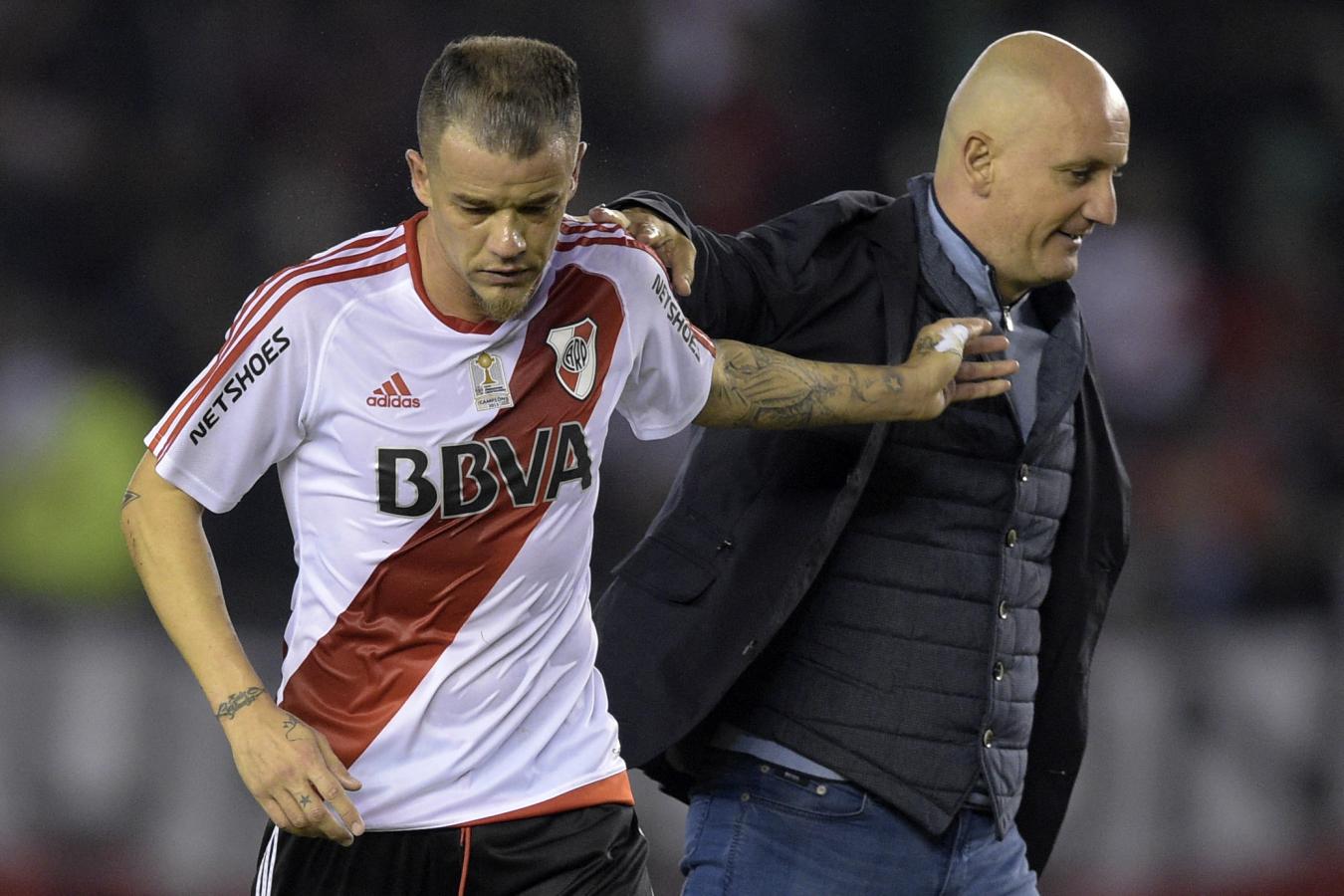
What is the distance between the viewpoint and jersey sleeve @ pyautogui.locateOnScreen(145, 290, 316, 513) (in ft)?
7.97

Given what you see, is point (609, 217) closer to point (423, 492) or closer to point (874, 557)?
point (423, 492)

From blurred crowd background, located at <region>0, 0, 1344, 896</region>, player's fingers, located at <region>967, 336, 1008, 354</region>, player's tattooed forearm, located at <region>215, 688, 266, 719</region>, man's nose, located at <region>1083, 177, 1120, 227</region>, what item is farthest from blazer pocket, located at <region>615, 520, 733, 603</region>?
blurred crowd background, located at <region>0, 0, 1344, 896</region>

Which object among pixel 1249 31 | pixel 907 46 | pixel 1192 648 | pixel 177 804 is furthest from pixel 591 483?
pixel 1249 31

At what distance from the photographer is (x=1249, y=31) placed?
8695 mm

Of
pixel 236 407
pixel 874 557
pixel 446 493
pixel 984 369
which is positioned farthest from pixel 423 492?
pixel 984 369

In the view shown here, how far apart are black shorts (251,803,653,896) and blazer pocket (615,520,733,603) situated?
1.83 feet

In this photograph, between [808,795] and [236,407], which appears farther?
[808,795]

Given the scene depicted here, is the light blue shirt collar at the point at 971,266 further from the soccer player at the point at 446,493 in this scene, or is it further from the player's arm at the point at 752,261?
the soccer player at the point at 446,493

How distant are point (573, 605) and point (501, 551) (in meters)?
0.19

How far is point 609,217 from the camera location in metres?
2.91

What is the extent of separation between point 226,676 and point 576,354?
2.32ft

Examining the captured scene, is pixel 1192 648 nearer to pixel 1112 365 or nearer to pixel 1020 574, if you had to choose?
pixel 1112 365

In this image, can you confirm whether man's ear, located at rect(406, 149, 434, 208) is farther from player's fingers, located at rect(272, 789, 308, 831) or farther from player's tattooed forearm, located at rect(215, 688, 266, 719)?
player's fingers, located at rect(272, 789, 308, 831)

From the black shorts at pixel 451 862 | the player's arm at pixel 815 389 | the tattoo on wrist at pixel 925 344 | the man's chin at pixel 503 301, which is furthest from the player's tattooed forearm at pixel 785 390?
the black shorts at pixel 451 862
